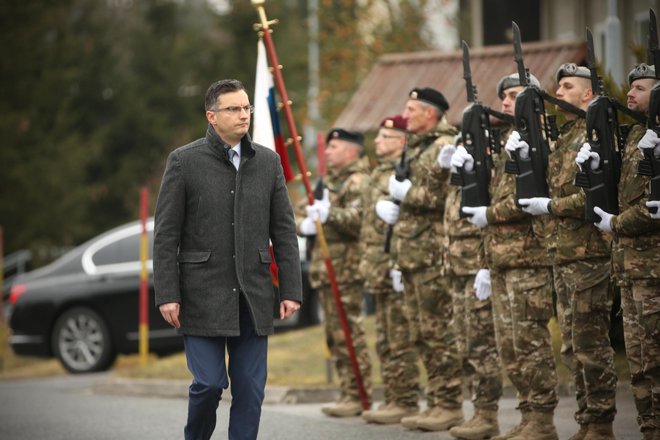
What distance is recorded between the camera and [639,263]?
7.68 m

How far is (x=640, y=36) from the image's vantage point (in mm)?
17125

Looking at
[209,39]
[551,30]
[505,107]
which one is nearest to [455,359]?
[505,107]

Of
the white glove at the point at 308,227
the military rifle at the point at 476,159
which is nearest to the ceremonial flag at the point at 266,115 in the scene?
the white glove at the point at 308,227

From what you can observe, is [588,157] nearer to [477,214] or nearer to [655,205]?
[655,205]

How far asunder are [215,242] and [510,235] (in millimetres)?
2142

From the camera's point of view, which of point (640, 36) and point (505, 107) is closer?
point (505, 107)

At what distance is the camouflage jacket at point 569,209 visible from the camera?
8.29 m

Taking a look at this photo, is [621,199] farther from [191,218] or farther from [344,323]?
[344,323]

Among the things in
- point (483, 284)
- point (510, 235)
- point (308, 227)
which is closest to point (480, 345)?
point (483, 284)

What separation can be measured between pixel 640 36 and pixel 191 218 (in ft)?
34.9

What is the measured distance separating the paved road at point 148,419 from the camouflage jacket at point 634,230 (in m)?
1.78

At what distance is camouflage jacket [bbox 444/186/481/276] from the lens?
963 cm

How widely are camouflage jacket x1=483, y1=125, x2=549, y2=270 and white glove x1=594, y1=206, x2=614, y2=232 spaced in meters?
0.77

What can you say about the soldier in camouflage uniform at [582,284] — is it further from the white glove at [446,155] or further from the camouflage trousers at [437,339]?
the camouflage trousers at [437,339]
